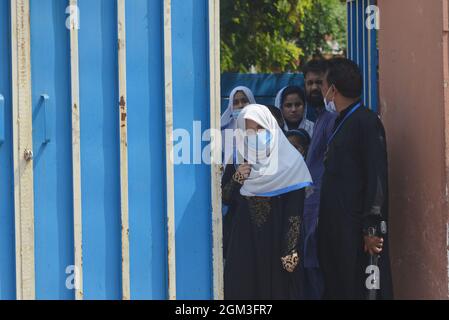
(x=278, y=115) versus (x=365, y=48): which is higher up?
(x=365, y=48)

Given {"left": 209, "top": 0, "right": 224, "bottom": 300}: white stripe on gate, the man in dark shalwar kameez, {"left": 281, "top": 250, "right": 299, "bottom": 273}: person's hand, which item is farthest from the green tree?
{"left": 209, "top": 0, "right": 224, "bottom": 300}: white stripe on gate

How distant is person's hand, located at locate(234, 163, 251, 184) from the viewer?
16.3 ft

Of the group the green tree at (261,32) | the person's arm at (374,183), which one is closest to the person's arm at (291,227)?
the person's arm at (374,183)

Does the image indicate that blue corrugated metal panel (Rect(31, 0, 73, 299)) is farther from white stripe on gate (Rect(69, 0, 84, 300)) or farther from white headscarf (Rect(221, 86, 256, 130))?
white headscarf (Rect(221, 86, 256, 130))

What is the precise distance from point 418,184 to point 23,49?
7.53 ft

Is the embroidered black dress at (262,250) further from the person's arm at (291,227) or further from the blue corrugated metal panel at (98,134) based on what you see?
the blue corrugated metal panel at (98,134)

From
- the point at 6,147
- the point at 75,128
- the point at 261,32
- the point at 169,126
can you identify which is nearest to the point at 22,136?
the point at 6,147

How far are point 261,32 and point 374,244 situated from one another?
5.21 metres

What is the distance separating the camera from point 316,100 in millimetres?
5773

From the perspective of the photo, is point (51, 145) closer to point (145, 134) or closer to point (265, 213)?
point (145, 134)

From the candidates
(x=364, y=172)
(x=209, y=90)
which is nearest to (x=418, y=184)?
(x=364, y=172)

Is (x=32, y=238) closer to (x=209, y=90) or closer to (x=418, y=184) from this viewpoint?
(x=209, y=90)

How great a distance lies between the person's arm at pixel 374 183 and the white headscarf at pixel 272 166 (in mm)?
383

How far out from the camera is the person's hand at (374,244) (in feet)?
15.2
